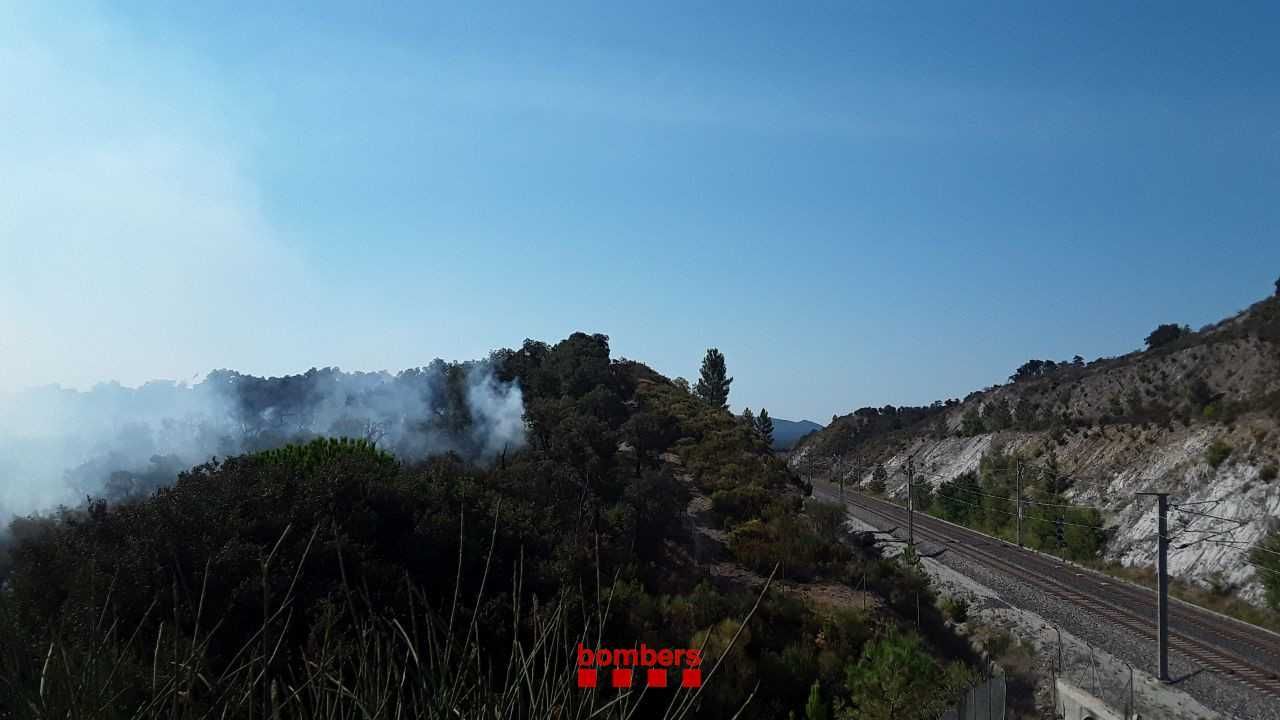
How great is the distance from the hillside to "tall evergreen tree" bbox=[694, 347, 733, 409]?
1783cm

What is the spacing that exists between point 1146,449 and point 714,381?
38.4 metres

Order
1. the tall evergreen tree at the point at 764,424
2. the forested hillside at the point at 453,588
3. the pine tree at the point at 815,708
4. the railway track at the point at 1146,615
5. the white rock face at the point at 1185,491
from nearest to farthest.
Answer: the forested hillside at the point at 453,588, the pine tree at the point at 815,708, the railway track at the point at 1146,615, the white rock face at the point at 1185,491, the tall evergreen tree at the point at 764,424

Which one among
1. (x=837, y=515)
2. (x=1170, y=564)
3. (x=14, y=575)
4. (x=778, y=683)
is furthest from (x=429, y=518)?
(x=1170, y=564)

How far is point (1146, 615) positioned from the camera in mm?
26906

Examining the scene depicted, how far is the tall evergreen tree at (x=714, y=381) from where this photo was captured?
7563 cm

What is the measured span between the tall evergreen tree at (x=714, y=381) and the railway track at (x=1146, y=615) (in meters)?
32.7

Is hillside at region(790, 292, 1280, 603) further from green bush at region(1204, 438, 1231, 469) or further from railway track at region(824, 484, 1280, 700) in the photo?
railway track at region(824, 484, 1280, 700)

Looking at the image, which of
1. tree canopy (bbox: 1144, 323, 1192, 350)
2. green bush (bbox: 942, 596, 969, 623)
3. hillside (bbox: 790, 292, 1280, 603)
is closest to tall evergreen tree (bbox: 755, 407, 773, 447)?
hillside (bbox: 790, 292, 1280, 603)

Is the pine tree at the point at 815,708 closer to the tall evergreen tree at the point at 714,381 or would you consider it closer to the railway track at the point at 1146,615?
the railway track at the point at 1146,615

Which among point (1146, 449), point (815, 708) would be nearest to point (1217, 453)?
point (1146, 449)

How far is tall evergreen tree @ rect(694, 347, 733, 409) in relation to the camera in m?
75.6

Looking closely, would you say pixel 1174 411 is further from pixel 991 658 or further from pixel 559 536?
pixel 559 536

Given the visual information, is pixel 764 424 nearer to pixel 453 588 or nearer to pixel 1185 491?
pixel 1185 491

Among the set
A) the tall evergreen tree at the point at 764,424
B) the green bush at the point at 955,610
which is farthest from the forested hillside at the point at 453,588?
the tall evergreen tree at the point at 764,424
